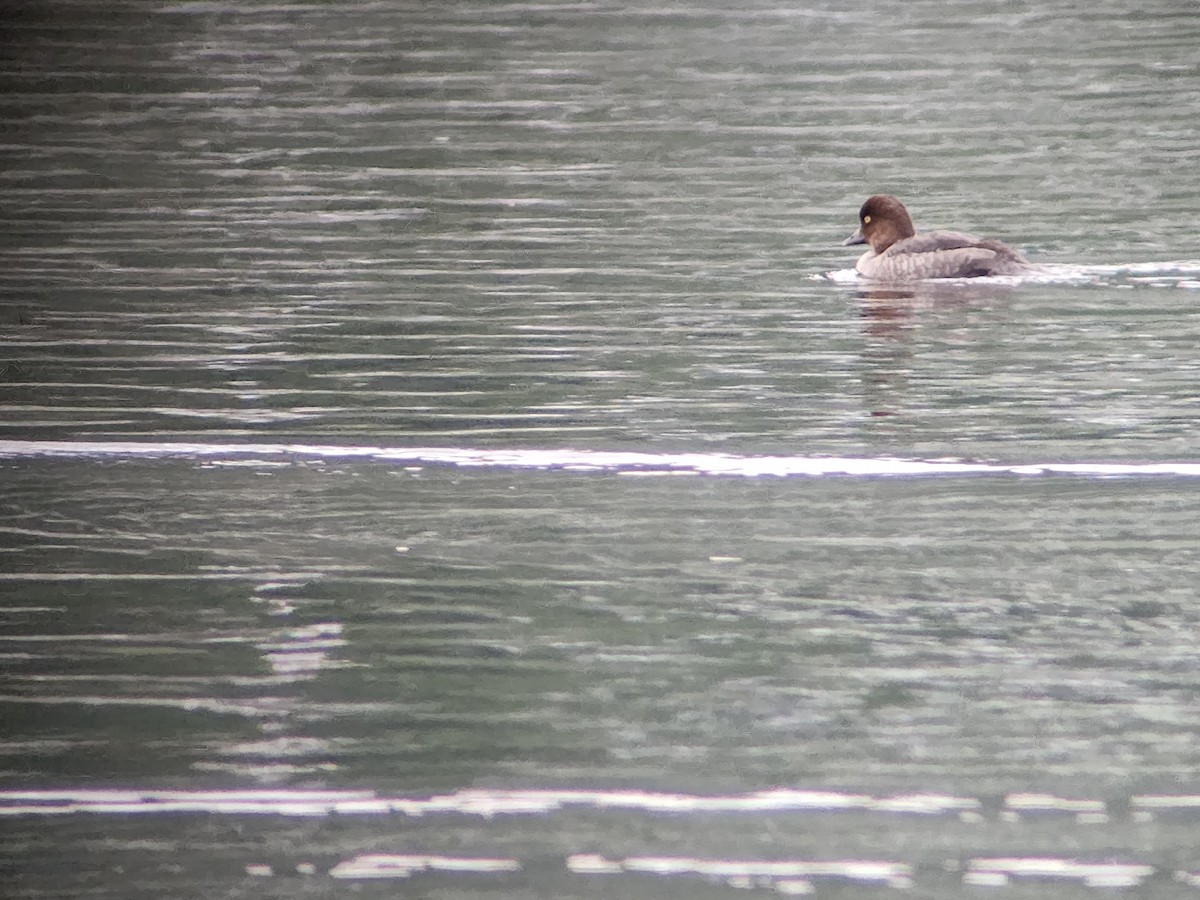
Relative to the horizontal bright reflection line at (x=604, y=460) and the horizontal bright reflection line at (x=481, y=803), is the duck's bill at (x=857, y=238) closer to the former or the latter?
the horizontal bright reflection line at (x=604, y=460)

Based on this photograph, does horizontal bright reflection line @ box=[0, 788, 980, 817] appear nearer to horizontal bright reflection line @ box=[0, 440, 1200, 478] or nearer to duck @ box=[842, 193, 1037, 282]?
horizontal bright reflection line @ box=[0, 440, 1200, 478]

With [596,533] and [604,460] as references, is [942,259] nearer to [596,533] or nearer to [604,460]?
[604,460]

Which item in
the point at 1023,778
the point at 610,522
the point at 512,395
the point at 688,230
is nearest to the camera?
the point at 1023,778

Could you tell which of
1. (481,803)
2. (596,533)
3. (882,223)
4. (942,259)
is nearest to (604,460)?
(596,533)

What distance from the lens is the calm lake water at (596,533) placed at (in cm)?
301

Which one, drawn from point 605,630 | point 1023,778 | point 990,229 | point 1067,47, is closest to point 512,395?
point 605,630

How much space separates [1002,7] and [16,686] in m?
15.4

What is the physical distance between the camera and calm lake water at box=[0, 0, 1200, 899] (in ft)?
9.86

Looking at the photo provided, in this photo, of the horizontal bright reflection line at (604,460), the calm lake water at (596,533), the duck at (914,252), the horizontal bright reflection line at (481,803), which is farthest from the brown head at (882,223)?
the horizontal bright reflection line at (481,803)

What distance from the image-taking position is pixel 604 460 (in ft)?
17.1

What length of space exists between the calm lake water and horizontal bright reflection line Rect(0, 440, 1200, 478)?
0.06ft

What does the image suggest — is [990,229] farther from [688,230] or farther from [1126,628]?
[1126,628]

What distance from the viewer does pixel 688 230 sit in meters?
9.19

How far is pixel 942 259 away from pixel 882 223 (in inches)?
19.8
